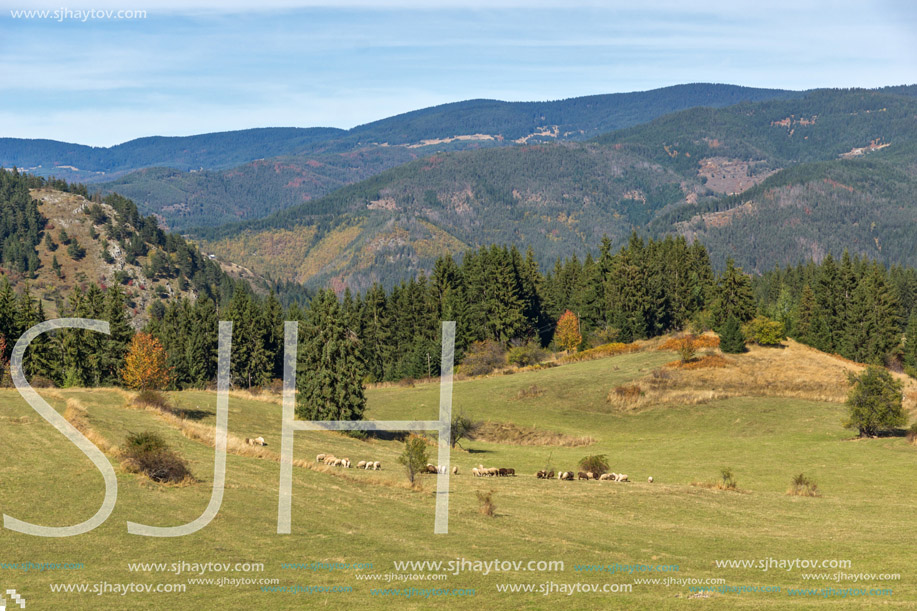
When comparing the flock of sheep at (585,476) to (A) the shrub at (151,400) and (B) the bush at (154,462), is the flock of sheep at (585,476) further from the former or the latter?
(A) the shrub at (151,400)

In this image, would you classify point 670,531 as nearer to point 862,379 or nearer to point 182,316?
point 862,379

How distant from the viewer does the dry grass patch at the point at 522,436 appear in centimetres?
7300

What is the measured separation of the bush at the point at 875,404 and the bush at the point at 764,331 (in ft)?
147

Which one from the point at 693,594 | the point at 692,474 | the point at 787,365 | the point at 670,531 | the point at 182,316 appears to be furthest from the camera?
the point at 182,316

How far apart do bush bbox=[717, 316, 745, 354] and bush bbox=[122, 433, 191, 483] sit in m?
82.3

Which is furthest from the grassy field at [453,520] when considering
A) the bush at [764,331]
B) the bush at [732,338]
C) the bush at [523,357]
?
the bush at [523,357]

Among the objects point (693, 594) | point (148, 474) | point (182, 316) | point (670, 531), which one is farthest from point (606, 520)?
point (182, 316)

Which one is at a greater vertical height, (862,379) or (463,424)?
(862,379)

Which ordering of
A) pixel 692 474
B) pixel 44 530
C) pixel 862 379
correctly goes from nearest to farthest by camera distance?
pixel 44 530 → pixel 692 474 → pixel 862 379

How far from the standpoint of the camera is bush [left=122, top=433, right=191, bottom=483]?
32.9 metres

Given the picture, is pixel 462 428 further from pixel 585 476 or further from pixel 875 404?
pixel 875 404

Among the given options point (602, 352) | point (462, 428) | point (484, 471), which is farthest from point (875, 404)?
point (602, 352)

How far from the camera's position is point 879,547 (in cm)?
2797

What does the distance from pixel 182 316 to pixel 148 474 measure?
4184 inches
